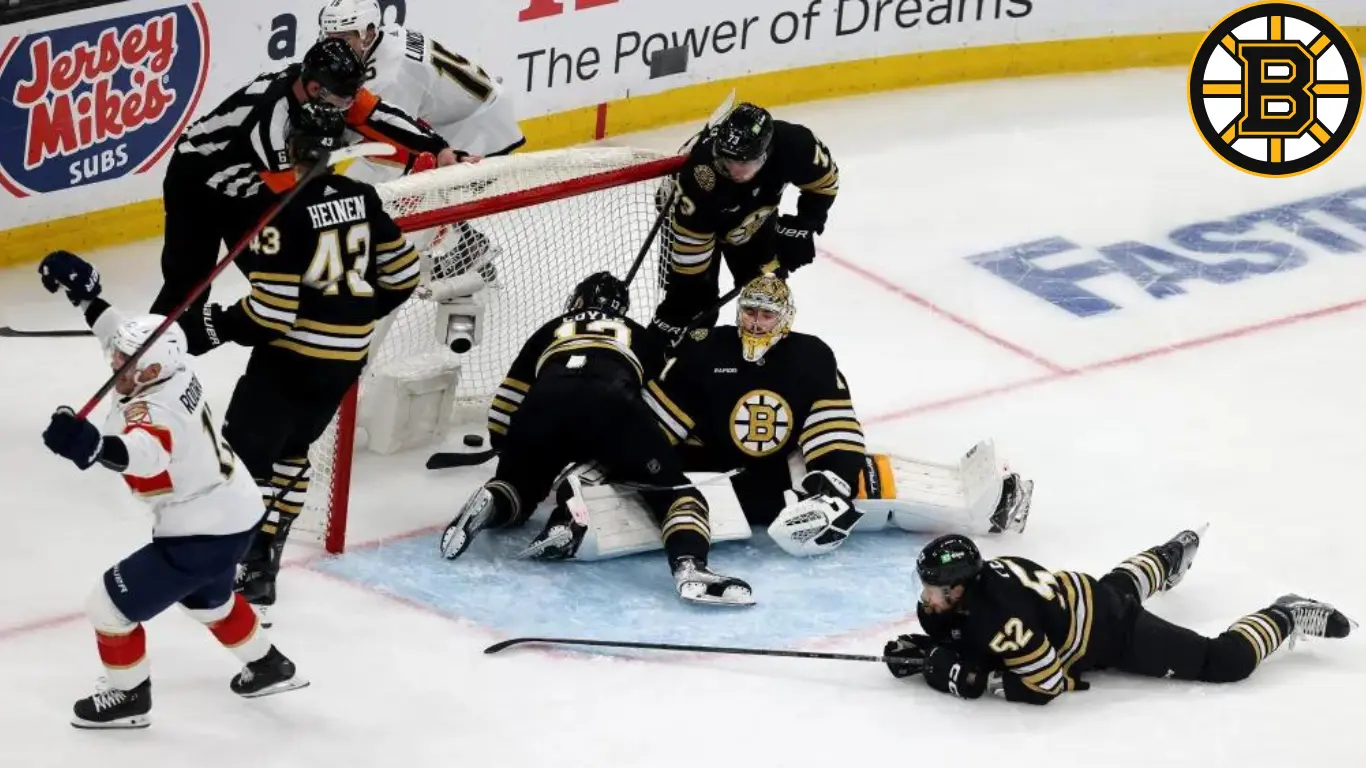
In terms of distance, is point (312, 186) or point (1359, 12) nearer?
point (312, 186)

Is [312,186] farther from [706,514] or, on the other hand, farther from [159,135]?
[159,135]

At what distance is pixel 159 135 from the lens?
7.45m

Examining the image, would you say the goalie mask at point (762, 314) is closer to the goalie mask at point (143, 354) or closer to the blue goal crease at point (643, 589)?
the blue goal crease at point (643, 589)

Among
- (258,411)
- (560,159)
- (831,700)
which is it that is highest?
(560,159)

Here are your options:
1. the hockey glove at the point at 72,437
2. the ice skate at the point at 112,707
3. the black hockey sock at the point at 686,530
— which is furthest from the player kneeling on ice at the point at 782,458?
the hockey glove at the point at 72,437

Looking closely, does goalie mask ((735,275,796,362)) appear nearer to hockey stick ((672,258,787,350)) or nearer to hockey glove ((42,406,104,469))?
hockey stick ((672,258,787,350))

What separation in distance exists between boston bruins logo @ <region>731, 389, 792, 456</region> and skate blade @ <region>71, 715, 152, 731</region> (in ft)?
5.68

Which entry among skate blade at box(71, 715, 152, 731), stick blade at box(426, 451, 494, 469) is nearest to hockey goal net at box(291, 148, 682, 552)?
stick blade at box(426, 451, 494, 469)

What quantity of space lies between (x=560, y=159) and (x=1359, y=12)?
490 cm

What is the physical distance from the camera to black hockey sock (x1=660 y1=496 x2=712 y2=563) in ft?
18.7

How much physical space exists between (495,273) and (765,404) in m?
0.98

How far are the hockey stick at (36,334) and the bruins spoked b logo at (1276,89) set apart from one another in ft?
14.7

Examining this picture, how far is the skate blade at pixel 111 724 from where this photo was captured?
495 centimetres

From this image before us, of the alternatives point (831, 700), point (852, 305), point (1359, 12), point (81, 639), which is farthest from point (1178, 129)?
point (81, 639)
